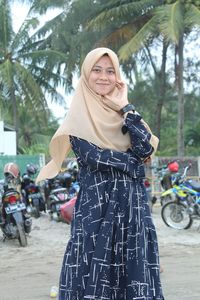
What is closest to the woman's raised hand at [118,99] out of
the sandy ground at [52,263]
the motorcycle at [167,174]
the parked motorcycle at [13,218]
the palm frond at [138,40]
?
the sandy ground at [52,263]

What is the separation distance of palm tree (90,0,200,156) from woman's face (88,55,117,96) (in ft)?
51.4

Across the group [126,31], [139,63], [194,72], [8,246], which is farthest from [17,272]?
[194,72]

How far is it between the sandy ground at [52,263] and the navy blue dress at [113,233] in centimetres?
212

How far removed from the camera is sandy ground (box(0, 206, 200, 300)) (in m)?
4.85

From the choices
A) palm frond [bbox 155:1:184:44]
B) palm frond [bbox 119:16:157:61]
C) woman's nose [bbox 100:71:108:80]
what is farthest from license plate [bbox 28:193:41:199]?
palm frond [bbox 119:16:157:61]

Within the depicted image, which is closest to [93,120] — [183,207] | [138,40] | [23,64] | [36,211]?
[183,207]

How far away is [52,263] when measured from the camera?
6.19 meters

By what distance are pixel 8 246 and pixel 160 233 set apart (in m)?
2.43

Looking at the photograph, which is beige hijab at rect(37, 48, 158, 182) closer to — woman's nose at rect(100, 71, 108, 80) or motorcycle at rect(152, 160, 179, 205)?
woman's nose at rect(100, 71, 108, 80)

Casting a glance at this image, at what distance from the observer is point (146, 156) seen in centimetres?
261

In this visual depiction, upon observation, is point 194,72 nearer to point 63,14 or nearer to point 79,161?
point 63,14

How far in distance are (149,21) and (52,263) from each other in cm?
1508

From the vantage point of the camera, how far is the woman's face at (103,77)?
2.68 m

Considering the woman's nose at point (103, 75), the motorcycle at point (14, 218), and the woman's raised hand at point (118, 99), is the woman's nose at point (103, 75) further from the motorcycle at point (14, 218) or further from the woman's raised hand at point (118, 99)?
the motorcycle at point (14, 218)
